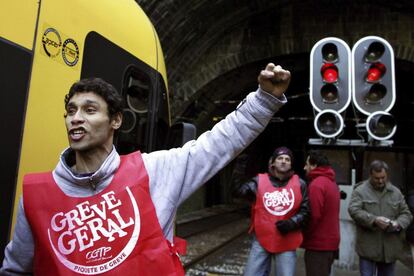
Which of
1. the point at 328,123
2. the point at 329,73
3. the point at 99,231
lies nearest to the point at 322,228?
the point at 328,123

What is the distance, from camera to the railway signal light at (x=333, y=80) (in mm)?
5668

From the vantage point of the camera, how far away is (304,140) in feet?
70.4

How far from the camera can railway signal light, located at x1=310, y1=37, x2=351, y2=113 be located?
5.67 meters

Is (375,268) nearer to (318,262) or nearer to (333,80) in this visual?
(318,262)

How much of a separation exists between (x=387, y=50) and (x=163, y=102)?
350 cm

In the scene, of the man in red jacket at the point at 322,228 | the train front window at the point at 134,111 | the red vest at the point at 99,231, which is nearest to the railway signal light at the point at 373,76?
the man in red jacket at the point at 322,228

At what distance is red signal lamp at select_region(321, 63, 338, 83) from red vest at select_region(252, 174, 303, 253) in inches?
82.1

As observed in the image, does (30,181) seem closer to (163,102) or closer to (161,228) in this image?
(161,228)

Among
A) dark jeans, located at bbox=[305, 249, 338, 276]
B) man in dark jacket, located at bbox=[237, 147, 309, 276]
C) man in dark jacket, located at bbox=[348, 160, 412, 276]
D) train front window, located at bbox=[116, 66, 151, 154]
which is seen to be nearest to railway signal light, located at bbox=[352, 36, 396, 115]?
man in dark jacket, located at bbox=[348, 160, 412, 276]

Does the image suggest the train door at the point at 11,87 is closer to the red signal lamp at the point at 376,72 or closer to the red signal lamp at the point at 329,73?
the red signal lamp at the point at 329,73

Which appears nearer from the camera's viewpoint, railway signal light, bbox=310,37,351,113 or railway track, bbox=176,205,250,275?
railway signal light, bbox=310,37,351,113

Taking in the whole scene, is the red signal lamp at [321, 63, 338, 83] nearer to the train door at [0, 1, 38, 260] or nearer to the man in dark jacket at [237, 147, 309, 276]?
the man in dark jacket at [237, 147, 309, 276]

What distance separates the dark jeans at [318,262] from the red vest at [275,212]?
23 centimetres

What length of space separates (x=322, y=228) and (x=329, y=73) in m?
2.44
